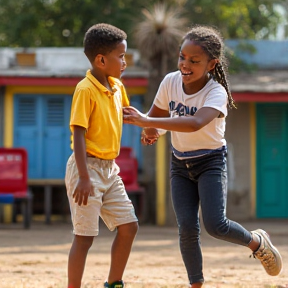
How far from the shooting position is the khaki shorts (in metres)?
4.97

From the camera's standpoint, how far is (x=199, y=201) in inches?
209

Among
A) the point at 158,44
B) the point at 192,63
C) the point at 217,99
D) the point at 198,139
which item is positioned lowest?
the point at 198,139

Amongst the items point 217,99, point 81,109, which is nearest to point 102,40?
point 81,109

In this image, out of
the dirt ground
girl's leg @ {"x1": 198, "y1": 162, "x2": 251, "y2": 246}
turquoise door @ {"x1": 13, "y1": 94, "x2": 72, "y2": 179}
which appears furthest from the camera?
turquoise door @ {"x1": 13, "y1": 94, "x2": 72, "y2": 179}

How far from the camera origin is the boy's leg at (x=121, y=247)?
201 inches

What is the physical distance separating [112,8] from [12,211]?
7553mm

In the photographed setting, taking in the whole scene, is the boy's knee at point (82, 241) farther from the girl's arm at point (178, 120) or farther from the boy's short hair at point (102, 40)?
the boy's short hair at point (102, 40)

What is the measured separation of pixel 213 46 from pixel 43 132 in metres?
9.20

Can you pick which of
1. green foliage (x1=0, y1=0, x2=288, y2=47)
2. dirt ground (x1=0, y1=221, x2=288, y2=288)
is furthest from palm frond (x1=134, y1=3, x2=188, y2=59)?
green foliage (x1=0, y1=0, x2=288, y2=47)

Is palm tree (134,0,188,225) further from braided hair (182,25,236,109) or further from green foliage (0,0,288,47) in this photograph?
braided hair (182,25,236,109)

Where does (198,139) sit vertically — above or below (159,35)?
below

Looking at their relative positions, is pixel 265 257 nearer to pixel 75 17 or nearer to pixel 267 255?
pixel 267 255

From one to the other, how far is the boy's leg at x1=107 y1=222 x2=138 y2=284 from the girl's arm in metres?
0.68

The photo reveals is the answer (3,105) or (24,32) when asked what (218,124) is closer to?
(3,105)
